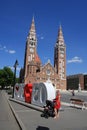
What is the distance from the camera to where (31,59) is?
99938 mm

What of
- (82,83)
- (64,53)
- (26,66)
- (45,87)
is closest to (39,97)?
(45,87)

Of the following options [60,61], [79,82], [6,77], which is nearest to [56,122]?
[60,61]

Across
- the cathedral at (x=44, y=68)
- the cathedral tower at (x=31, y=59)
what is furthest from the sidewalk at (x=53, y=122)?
the cathedral at (x=44, y=68)

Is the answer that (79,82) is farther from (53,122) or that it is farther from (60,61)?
(53,122)

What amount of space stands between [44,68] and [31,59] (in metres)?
7.37

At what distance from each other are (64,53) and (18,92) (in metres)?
74.7

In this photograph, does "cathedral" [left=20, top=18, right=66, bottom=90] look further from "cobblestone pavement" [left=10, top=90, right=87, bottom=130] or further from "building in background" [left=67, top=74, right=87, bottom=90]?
"cobblestone pavement" [left=10, top=90, right=87, bottom=130]

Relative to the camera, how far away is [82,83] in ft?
475

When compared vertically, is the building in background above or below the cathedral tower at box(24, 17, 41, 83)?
below

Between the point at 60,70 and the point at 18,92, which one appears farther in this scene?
the point at 60,70

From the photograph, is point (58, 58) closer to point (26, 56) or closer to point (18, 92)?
point (26, 56)

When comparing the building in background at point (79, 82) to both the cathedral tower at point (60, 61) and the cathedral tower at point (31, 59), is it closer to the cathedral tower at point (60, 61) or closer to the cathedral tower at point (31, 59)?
the cathedral tower at point (60, 61)

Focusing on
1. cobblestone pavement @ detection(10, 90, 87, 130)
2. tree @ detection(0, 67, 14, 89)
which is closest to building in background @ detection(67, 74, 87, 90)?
tree @ detection(0, 67, 14, 89)

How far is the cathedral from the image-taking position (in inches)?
3821
